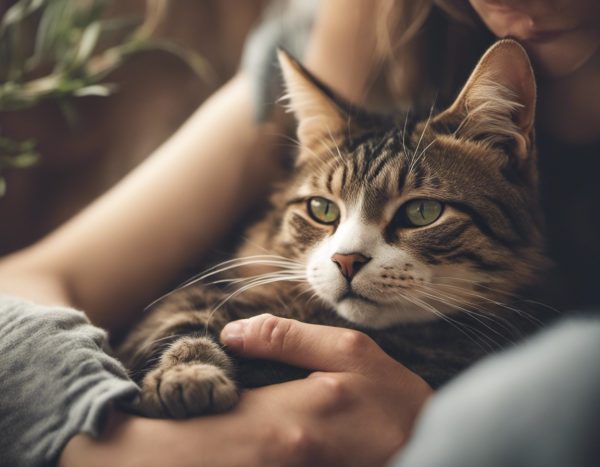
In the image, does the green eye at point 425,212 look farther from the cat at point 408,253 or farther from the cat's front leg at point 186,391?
the cat's front leg at point 186,391

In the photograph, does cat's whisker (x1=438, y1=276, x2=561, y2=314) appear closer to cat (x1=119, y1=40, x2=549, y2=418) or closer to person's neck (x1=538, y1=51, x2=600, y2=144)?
cat (x1=119, y1=40, x2=549, y2=418)

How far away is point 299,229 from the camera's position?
0.89m

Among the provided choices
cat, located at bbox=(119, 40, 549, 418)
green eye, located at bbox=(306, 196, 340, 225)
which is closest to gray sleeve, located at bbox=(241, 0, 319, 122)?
cat, located at bbox=(119, 40, 549, 418)

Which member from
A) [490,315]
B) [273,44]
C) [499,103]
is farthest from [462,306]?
[273,44]

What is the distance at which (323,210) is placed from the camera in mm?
866

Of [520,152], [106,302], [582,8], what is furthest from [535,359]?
[106,302]

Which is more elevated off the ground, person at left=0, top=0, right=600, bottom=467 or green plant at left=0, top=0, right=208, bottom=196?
green plant at left=0, top=0, right=208, bottom=196

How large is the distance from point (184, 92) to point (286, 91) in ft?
1.76

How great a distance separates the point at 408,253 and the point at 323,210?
0.60ft

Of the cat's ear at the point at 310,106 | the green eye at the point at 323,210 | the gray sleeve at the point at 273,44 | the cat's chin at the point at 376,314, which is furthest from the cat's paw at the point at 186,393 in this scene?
the gray sleeve at the point at 273,44

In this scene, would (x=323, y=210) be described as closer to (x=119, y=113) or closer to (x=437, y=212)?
(x=437, y=212)

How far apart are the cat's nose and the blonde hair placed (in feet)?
1.37

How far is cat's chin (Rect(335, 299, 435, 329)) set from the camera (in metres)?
0.76

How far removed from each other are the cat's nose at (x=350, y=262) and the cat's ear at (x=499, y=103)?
0.85 ft
